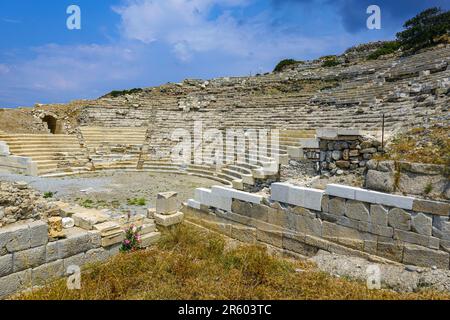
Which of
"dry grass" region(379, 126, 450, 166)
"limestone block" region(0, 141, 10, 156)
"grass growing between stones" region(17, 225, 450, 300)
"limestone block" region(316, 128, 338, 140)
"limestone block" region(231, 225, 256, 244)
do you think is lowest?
"limestone block" region(231, 225, 256, 244)

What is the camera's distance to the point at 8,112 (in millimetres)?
18016

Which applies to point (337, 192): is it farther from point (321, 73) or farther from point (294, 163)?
point (321, 73)

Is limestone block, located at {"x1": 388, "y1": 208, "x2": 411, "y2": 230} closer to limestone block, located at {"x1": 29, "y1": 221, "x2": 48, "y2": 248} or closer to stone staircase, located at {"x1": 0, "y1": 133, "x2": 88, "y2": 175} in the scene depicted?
limestone block, located at {"x1": 29, "y1": 221, "x2": 48, "y2": 248}

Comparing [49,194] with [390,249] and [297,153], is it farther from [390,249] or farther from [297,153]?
[390,249]

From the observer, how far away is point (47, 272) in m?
4.26

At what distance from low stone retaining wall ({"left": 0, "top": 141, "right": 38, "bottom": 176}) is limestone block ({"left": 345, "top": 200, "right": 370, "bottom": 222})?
1355 cm

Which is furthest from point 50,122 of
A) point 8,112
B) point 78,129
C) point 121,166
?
point 121,166

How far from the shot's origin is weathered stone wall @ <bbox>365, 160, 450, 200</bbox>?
4.29 m

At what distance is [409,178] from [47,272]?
5.62 metres

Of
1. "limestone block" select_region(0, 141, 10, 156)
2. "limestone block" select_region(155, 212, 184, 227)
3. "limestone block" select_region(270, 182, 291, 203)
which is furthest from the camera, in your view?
"limestone block" select_region(0, 141, 10, 156)

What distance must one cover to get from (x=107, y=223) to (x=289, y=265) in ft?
10.5

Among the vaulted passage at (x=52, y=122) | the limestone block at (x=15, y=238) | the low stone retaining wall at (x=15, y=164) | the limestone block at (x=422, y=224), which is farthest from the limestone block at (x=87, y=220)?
the vaulted passage at (x=52, y=122)

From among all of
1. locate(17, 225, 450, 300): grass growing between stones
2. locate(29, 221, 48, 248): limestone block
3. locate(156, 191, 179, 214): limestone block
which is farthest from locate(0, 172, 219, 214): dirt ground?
locate(17, 225, 450, 300): grass growing between stones

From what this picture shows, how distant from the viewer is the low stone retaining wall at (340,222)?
4.20 m
